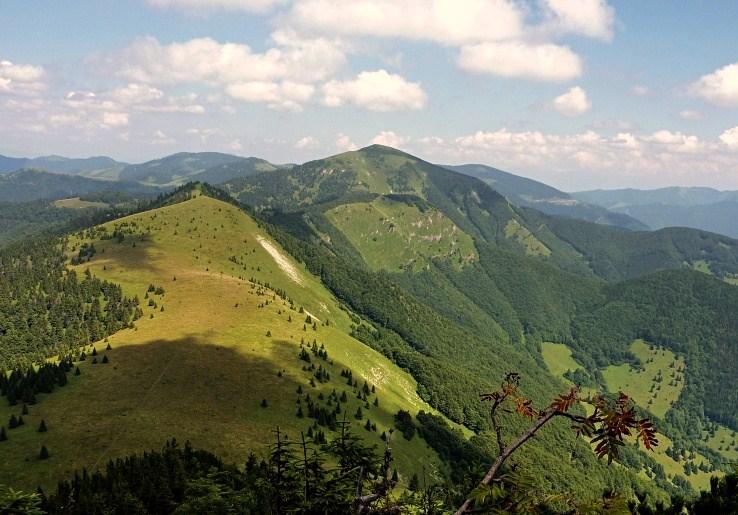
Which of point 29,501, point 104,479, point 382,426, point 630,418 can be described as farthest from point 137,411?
point 630,418

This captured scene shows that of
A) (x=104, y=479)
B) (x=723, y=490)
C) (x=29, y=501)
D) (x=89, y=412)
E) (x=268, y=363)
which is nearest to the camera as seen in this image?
(x=29, y=501)

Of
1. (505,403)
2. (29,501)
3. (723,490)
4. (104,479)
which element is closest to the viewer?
(505,403)

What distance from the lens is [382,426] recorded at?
573ft

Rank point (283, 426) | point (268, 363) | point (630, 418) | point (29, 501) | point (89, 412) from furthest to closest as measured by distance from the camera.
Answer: point (268, 363), point (283, 426), point (89, 412), point (29, 501), point (630, 418)

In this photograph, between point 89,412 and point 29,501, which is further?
point 89,412

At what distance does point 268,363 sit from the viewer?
167250mm

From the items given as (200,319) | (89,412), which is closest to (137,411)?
(89,412)

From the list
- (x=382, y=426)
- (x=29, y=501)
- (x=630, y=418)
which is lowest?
(x=382, y=426)

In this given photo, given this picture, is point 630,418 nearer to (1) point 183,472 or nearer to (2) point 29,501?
(2) point 29,501

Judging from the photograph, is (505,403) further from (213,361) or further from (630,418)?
(213,361)

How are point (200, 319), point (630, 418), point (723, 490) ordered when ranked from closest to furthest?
point (630, 418) < point (723, 490) < point (200, 319)

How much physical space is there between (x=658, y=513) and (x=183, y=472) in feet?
232

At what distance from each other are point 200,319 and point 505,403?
191 meters

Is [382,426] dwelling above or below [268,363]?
below
